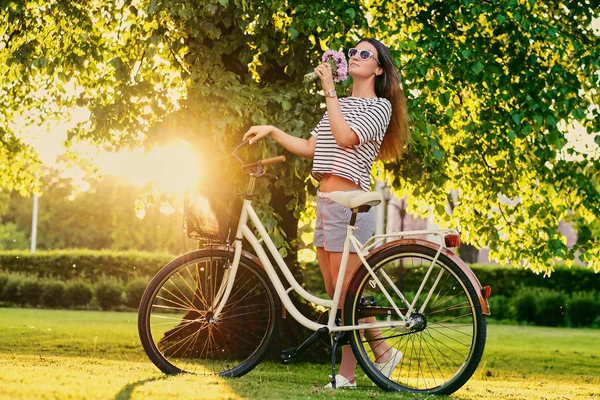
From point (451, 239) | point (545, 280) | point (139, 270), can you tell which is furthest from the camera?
point (139, 270)

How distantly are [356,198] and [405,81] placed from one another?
396 cm

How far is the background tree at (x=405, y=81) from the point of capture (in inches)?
341

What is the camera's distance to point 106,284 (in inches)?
1021

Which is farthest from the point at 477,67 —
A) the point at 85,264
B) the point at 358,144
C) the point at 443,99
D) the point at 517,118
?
the point at 85,264

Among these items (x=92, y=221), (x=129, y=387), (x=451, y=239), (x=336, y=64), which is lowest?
(x=129, y=387)

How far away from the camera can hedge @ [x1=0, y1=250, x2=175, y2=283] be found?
2700 cm

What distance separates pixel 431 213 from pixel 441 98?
3605mm

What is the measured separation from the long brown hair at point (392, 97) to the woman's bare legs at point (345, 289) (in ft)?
2.54

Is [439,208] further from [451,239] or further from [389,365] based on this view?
[451,239]

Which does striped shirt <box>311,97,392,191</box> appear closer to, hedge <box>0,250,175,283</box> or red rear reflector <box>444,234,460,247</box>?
red rear reflector <box>444,234,460,247</box>

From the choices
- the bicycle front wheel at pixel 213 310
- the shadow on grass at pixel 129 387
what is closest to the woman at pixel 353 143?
the bicycle front wheel at pixel 213 310

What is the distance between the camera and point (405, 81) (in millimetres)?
9086

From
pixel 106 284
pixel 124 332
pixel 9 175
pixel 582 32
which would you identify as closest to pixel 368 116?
pixel 582 32

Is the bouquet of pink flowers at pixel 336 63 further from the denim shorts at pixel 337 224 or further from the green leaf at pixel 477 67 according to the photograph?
the green leaf at pixel 477 67
